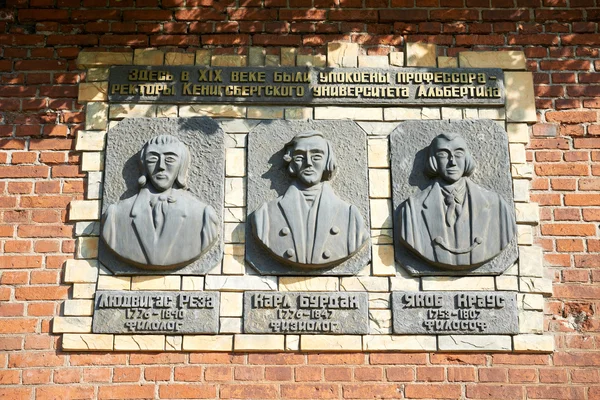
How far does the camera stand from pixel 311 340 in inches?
218

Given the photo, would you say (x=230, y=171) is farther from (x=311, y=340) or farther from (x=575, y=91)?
(x=575, y=91)

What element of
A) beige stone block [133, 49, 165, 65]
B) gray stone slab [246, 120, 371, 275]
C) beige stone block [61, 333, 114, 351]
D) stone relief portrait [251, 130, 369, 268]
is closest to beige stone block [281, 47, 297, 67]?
gray stone slab [246, 120, 371, 275]

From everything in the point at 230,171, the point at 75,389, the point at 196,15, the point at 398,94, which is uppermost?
the point at 196,15

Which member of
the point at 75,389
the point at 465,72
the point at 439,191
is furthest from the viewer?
the point at 465,72

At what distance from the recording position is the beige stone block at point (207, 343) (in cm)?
552

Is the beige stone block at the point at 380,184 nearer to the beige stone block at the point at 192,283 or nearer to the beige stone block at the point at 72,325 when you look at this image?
the beige stone block at the point at 192,283

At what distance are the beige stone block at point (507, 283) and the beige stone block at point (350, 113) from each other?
136 centimetres

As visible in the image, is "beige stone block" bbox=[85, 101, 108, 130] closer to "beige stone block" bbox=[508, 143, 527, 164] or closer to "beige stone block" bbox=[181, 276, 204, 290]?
"beige stone block" bbox=[181, 276, 204, 290]

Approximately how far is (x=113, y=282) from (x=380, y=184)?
186cm

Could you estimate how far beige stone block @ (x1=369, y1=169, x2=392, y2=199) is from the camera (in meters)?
5.89

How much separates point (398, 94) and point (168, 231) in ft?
6.06

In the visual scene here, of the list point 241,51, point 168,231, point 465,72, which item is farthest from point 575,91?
point 168,231

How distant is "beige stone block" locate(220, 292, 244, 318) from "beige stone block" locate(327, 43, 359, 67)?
1.78 m

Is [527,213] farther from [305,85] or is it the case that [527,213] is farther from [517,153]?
[305,85]
